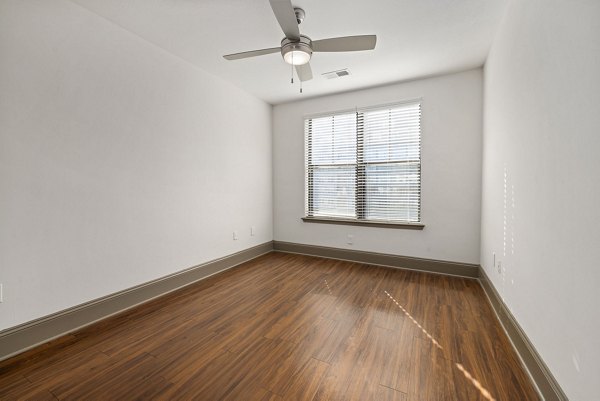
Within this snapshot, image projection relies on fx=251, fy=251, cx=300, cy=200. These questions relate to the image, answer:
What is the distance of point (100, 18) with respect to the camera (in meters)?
2.20

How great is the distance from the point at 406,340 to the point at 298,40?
2503 millimetres

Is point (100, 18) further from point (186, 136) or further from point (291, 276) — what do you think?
point (291, 276)

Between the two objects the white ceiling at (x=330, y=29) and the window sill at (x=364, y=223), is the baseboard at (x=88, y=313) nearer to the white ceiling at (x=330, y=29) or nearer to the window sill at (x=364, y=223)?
the window sill at (x=364, y=223)

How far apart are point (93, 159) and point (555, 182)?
325 cm

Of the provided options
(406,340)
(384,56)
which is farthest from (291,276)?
(384,56)

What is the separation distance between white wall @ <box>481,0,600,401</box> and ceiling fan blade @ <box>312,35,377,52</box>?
3.30 feet

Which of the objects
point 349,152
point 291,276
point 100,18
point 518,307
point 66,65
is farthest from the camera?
point 349,152

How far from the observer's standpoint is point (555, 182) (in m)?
1.30

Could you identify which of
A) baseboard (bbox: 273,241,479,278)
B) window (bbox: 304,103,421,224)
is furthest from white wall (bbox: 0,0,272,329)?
window (bbox: 304,103,421,224)

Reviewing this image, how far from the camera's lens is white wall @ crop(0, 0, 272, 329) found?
5.87 feet

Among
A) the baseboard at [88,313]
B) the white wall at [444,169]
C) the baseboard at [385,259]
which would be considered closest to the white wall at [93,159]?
the baseboard at [88,313]

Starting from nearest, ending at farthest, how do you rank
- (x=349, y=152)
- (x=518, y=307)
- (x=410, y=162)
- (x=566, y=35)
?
(x=566, y=35), (x=518, y=307), (x=410, y=162), (x=349, y=152)

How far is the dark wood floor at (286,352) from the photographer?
147 cm

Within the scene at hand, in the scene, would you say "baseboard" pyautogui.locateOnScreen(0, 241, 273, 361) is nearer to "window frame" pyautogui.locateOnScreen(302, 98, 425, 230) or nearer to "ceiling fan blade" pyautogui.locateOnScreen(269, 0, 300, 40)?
"window frame" pyautogui.locateOnScreen(302, 98, 425, 230)
